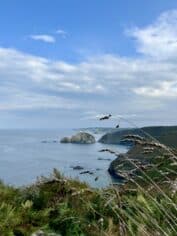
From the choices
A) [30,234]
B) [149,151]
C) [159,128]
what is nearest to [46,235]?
[30,234]

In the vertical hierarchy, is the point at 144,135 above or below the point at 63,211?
above

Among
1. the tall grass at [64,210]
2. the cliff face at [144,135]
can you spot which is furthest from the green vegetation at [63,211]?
the cliff face at [144,135]

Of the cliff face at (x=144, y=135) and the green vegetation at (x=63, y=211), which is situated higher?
the cliff face at (x=144, y=135)

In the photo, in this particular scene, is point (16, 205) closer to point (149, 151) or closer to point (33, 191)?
point (33, 191)

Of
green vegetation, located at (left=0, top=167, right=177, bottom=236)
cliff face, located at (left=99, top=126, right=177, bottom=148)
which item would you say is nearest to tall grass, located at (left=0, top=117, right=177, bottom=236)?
green vegetation, located at (left=0, top=167, right=177, bottom=236)

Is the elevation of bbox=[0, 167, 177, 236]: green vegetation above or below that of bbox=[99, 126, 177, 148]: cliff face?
below

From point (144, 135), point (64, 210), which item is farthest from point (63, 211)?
point (144, 135)

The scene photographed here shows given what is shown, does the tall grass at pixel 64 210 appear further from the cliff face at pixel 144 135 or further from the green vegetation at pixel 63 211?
the cliff face at pixel 144 135

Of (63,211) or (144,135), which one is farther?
(63,211)

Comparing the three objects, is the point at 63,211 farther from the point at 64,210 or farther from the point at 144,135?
the point at 144,135

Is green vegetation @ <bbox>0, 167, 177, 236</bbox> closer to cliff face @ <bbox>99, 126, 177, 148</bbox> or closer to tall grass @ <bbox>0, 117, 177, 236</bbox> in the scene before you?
tall grass @ <bbox>0, 117, 177, 236</bbox>

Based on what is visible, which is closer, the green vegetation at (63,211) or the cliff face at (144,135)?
the cliff face at (144,135)
